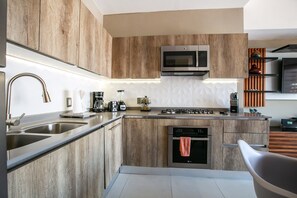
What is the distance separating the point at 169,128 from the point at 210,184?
873mm

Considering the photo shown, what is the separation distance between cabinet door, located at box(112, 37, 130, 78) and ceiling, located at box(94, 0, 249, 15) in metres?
0.58

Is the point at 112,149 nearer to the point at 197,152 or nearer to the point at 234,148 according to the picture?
the point at 197,152

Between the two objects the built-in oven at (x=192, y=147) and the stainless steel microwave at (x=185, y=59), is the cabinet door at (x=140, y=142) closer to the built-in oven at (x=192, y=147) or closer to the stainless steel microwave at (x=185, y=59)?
the built-in oven at (x=192, y=147)

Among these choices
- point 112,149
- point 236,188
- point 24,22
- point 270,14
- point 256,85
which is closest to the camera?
point 24,22

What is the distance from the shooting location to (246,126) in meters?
2.39

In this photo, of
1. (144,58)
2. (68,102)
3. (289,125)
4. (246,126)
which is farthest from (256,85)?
(68,102)

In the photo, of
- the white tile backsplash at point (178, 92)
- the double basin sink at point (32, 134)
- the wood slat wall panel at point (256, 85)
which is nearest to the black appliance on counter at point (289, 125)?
the wood slat wall panel at point (256, 85)

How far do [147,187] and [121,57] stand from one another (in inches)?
75.1

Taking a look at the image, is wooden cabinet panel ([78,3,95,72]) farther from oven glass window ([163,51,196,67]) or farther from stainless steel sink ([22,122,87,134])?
oven glass window ([163,51,196,67])

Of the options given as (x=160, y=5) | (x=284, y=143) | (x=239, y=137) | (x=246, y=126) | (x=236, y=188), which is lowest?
(x=236, y=188)

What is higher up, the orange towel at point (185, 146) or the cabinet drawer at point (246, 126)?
the cabinet drawer at point (246, 126)

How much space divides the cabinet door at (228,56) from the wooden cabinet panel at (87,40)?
5.52 feet

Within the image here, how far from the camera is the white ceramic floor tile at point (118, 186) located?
2.04 metres

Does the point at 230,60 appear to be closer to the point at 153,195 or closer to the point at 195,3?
the point at 195,3
